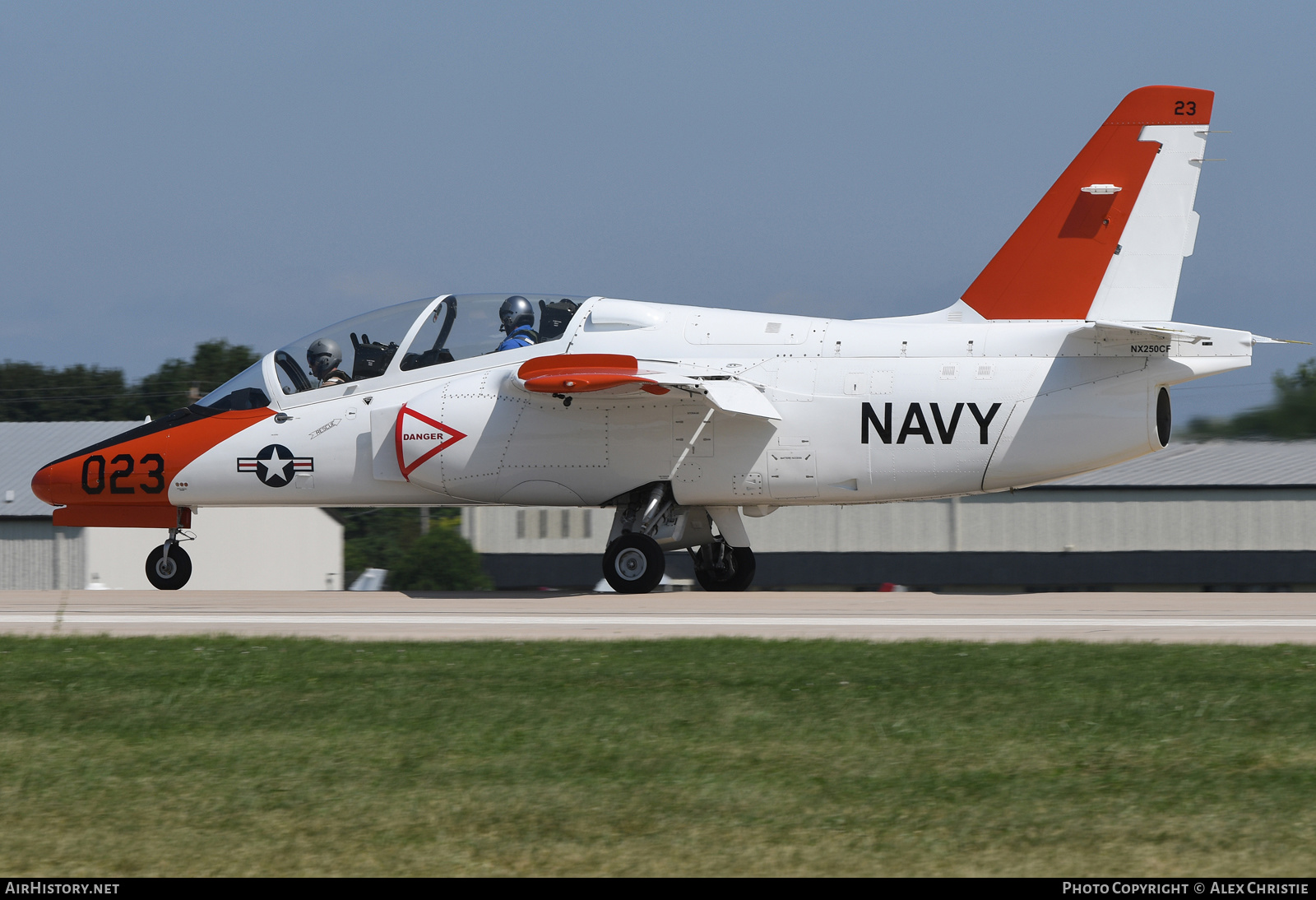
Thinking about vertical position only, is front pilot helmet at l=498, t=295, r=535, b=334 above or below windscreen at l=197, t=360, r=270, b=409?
above

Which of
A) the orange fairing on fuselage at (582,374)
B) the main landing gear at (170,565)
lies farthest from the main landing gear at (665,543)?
the main landing gear at (170,565)

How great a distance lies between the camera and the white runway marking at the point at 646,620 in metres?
12.0

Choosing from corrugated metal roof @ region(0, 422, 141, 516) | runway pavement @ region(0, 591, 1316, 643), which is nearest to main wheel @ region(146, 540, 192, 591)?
runway pavement @ region(0, 591, 1316, 643)

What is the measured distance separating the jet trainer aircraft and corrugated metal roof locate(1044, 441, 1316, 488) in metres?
25.7

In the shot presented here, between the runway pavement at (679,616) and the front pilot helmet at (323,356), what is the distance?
270 centimetres

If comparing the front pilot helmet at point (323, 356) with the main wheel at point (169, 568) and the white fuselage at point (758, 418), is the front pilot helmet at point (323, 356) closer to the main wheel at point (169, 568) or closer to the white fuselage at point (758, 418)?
the white fuselage at point (758, 418)

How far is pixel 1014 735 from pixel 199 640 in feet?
21.5

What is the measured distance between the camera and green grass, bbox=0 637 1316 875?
17.8 ft

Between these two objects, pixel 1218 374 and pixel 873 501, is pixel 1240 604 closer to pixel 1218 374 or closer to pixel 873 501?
pixel 1218 374

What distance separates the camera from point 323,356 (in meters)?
16.6

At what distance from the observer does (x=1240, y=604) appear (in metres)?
13.7

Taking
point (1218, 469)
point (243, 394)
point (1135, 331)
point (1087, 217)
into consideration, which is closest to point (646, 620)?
point (1135, 331)

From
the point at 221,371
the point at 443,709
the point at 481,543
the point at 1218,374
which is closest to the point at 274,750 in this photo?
the point at 443,709

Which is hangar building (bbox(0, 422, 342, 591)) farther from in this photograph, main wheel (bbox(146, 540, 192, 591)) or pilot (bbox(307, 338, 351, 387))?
pilot (bbox(307, 338, 351, 387))
